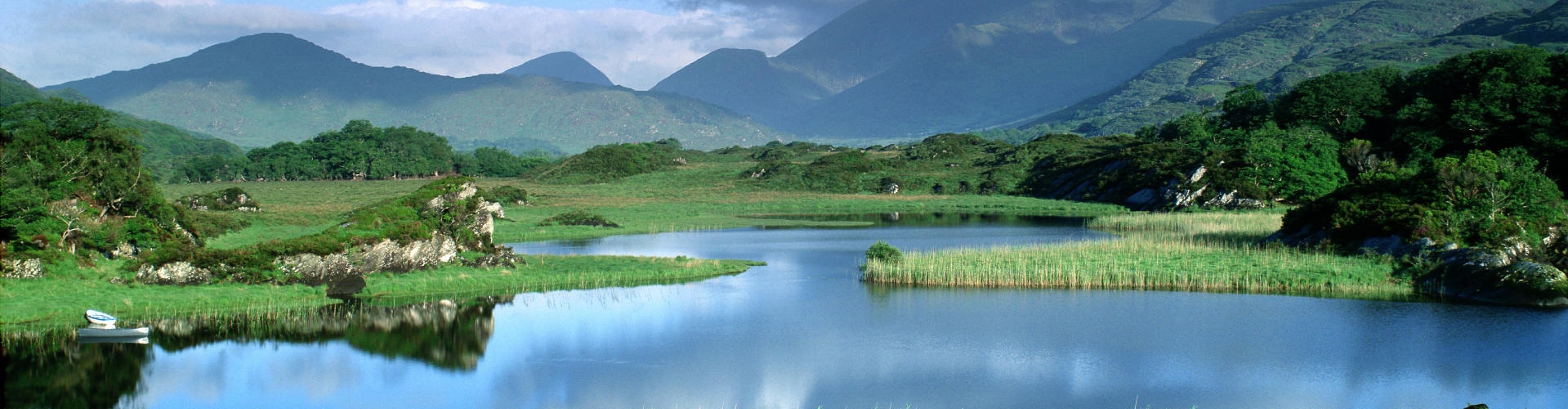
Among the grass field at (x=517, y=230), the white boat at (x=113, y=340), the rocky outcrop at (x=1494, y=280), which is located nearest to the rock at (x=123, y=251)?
the grass field at (x=517, y=230)

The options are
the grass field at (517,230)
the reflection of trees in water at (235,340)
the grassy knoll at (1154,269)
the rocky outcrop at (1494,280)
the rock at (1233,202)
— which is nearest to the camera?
the reflection of trees in water at (235,340)

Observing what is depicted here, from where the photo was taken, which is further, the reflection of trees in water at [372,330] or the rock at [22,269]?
the rock at [22,269]

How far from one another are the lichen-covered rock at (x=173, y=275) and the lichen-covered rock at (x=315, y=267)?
232 centimetres

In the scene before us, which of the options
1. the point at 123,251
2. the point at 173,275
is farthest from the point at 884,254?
the point at 123,251

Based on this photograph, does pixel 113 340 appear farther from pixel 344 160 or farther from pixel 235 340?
pixel 344 160

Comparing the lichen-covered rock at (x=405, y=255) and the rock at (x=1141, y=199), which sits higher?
the rock at (x=1141, y=199)

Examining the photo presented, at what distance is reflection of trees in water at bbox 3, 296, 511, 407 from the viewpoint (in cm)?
2425

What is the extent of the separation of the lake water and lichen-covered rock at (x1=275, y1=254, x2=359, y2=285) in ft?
13.8

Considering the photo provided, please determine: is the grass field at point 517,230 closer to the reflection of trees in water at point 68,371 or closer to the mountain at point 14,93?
the reflection of trees in water at point 68,371

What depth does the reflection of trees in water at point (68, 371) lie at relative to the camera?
23.4m

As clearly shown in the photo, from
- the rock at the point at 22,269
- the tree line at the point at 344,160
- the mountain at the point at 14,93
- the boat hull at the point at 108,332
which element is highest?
the mountain at the point at 14,93

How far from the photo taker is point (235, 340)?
2953cm

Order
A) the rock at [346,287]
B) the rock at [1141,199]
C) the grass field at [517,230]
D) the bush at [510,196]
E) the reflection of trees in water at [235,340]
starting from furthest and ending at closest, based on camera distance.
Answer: the rock at [1141,199], the bush at [510,196], the rock at [346,287], the grass field at [517,230], the reflection of trees in water at [235,340]

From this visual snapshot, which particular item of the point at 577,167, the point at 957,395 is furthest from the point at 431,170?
the point at 957,395
